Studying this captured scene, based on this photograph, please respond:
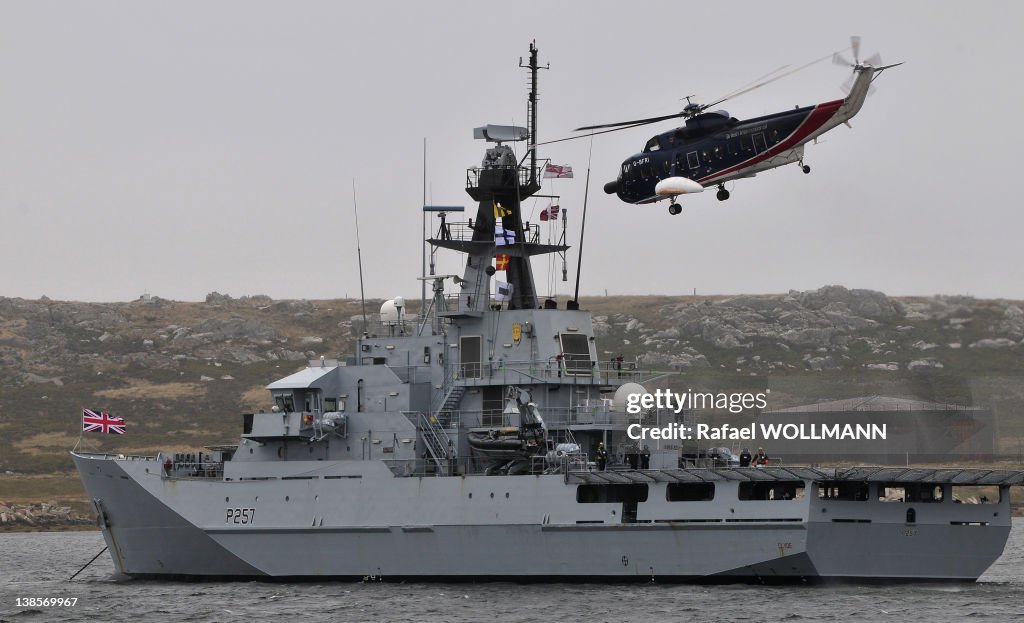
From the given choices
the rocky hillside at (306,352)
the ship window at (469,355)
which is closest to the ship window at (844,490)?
the ship window at (469,355)

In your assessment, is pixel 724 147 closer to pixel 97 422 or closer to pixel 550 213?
pixel 550 213

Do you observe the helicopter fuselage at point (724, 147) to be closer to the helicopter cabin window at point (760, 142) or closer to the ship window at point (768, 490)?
the helicopter cabin window at point (760, 142)

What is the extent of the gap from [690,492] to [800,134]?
835 centimetres

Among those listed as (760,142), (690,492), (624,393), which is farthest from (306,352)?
(760,142)

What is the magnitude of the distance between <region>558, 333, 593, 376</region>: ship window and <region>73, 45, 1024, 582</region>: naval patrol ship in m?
0.05

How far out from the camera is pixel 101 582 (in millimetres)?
42062

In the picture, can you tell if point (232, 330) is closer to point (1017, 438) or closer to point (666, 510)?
point (1017, 438)

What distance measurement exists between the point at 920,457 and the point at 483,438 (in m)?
22.9

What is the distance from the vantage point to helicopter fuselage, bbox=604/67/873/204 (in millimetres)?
33062

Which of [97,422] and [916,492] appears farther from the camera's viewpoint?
[97,422]

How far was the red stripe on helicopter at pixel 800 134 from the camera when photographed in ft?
107

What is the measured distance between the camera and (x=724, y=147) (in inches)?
1374

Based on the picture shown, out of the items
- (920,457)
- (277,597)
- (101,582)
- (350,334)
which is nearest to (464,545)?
(277,597)

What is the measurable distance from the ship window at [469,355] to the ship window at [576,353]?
2221 millimetres
